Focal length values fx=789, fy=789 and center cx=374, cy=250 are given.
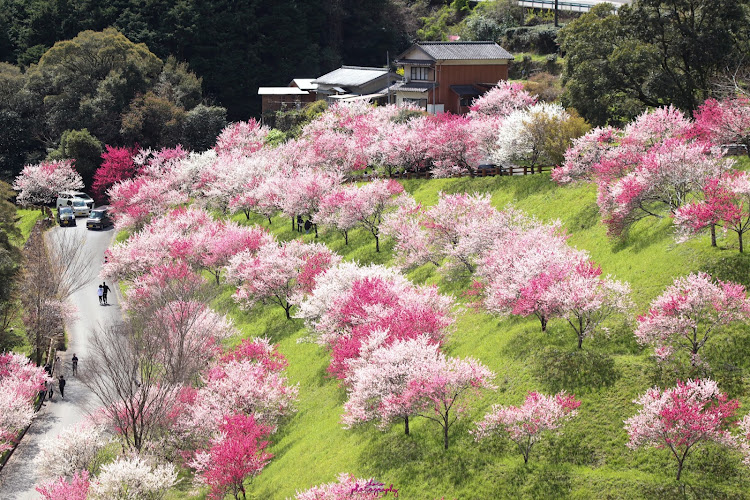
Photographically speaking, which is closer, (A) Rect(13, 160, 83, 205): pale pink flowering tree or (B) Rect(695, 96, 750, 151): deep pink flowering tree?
(B) Rect(695, 96, 750, 151): deep pink flowering tree

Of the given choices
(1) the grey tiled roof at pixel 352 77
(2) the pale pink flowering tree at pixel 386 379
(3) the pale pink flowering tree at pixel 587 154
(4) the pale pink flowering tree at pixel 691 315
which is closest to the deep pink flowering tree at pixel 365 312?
(2) the pale pink flowering tree at pixel 386 379

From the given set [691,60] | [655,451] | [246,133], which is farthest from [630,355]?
[246,133]

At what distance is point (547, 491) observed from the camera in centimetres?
2778

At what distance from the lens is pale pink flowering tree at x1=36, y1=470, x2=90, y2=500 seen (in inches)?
1255

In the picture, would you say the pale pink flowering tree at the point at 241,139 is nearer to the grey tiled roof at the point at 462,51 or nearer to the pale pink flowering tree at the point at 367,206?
the grey tiled roof at the point at 462,51

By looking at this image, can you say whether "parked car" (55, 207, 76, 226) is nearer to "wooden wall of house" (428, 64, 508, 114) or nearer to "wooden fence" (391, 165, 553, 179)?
"wooden fence" (391, 165, 553, 179)

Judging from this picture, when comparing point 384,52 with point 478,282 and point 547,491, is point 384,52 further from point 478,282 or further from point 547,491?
point 547,491

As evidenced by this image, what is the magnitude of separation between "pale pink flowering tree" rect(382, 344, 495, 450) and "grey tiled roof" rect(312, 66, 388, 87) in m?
64.2

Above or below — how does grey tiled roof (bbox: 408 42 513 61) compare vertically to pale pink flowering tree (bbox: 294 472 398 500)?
above

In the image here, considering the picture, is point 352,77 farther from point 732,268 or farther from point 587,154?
point 732,268

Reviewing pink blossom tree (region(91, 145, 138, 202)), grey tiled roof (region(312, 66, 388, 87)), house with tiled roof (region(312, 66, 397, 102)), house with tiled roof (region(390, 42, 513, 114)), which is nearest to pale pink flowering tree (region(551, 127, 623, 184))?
house with tiled roof (region(390, 42, 513, 114))

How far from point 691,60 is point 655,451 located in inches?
1179

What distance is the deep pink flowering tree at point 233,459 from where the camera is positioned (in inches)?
1294

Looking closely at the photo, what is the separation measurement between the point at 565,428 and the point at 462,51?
178ft
